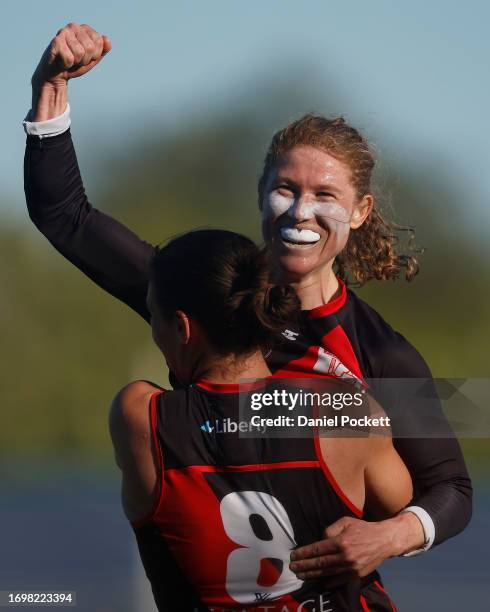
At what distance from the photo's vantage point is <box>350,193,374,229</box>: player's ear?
12.6ft

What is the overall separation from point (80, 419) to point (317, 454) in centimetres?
2091

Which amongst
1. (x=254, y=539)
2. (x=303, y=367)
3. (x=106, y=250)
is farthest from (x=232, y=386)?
(x=106, y=250)

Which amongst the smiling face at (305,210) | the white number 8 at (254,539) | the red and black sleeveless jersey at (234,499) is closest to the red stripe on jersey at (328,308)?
the smiling face at (305,210)

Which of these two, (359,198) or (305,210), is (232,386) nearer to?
(305,210)

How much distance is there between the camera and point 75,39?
124 inches

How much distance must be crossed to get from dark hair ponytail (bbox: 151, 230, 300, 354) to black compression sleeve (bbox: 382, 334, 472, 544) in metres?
0.53

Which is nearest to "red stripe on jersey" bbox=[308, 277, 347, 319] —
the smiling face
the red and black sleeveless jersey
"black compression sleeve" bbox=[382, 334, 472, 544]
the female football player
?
the female football player

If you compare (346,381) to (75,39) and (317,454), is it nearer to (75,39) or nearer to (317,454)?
(317,454)

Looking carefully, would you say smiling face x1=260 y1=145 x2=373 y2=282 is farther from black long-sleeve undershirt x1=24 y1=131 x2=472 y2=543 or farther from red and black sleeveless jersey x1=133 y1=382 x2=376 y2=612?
red and black sleeveless jersey x1=133 y1=382 x2=376 y2=612

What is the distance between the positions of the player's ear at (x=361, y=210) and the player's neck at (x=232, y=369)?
45.2 inches

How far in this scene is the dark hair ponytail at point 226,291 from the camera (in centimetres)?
280

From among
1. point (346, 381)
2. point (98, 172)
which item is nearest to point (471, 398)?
point (346, 381)

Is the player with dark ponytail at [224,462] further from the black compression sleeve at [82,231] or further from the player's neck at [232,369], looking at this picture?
the black compression sleeve at [82,231]

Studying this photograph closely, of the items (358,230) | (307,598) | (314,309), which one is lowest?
(307,598)
